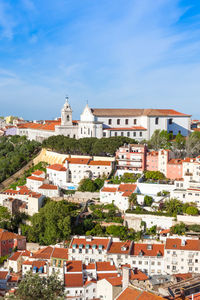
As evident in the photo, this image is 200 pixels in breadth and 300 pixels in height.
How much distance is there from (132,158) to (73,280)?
66.9ft

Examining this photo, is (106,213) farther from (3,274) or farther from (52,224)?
(3,274)

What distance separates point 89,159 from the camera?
45188mm

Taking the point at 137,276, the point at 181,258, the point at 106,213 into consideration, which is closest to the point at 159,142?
the point at 106,213

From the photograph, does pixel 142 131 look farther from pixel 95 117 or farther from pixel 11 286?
pixel 11 286

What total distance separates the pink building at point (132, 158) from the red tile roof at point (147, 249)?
1404 centimetres

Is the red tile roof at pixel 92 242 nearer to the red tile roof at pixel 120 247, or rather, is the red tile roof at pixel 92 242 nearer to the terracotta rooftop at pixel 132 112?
the red tile roof at pixel 120 247

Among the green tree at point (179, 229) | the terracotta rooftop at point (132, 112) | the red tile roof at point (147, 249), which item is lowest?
the red tile roof at point (147, 249)

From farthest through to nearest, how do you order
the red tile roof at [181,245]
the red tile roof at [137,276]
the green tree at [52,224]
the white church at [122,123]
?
1. the white church at [122,123]
2. the green tree at [52,224]
3. the red tile roof at [181,245]
4. the red tile roof at [137,276]

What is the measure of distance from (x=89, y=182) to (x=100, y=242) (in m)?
11.7

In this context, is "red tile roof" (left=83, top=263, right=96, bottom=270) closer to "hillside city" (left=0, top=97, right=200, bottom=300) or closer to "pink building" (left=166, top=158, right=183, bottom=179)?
"hillside city" (left=0, top=97, right=200, bottom=300)

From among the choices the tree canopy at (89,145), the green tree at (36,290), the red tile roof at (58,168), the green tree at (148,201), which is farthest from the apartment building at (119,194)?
the green tree at (36,290)

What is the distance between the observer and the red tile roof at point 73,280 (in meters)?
24.5

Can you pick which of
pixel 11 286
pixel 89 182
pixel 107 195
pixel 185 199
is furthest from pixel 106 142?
pixel 11 286

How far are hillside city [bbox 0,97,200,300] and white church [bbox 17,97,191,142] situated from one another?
0.49 feet
